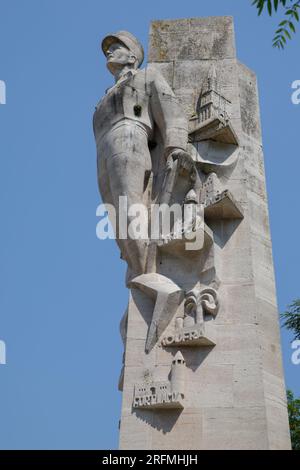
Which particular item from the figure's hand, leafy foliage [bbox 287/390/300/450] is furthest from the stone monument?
leafy foliage [bbox 287/390/300/450]

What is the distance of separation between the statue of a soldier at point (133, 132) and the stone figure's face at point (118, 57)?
0.07 feet

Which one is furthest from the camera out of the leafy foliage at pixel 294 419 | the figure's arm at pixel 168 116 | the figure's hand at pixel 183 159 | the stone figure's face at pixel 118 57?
the leafy foliage at pixel 294 419

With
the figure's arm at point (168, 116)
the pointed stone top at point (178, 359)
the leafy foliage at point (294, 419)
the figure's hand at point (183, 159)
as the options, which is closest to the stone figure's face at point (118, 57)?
the figure's arm at point (168, 116)

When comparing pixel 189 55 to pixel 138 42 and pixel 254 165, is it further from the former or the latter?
pixel 254 165

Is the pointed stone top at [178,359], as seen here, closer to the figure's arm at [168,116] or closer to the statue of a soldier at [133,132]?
the statue of a soldier at [133,132]

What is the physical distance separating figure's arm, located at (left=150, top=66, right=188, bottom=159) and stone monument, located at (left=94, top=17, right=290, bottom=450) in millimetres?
19

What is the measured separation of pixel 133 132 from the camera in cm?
993

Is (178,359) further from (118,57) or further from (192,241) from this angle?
(118,57)

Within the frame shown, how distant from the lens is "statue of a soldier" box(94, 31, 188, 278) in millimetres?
9617

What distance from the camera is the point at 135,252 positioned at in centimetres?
922

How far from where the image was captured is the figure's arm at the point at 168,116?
9.79 m

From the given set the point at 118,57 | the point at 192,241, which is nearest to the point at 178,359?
the point at 192,241

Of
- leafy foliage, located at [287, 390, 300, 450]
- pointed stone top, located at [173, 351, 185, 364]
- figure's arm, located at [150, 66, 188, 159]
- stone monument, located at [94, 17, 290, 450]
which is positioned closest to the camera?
stone monument, located at [94, 17, 290, 450]

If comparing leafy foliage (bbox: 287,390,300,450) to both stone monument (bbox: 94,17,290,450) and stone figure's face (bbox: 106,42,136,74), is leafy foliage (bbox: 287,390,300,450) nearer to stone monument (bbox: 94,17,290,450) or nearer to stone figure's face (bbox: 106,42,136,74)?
stone monument (bbox: 94,17,290,450)
